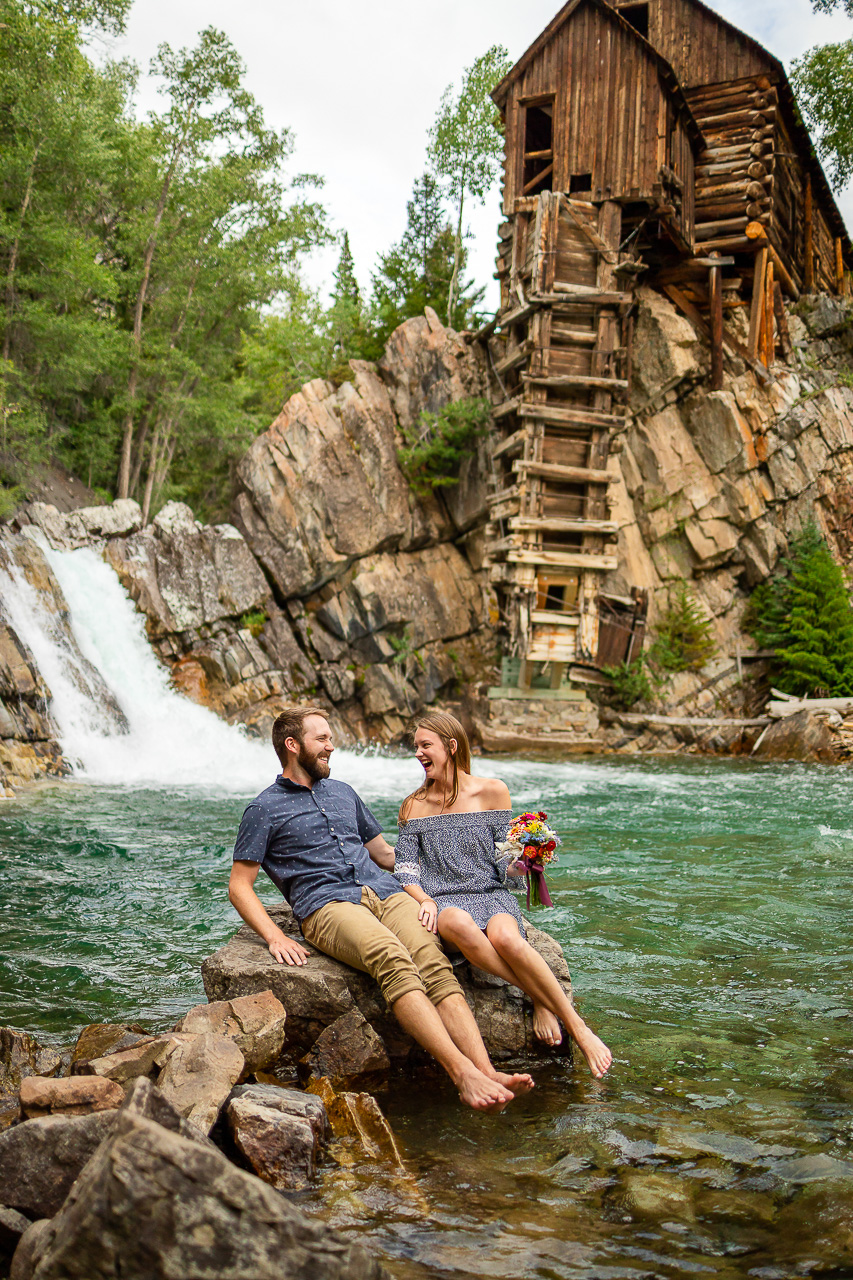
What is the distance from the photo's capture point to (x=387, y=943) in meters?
4.24

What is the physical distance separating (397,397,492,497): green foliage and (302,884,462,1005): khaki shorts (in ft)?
67.1

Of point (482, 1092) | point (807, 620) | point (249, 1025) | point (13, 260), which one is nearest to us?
point (482, 1092)

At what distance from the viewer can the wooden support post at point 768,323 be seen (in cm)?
2466

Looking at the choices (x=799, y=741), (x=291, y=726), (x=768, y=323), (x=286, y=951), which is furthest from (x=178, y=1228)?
(x=768, y=323)

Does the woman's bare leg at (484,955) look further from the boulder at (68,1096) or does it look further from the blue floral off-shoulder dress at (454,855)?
the boulder at (68,1096)

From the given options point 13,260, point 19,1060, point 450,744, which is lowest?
point 19,1060

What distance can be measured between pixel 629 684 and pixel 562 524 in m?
4.97

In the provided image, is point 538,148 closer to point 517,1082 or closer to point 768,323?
point 768,323

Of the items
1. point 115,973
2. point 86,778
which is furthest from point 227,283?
point 115,973

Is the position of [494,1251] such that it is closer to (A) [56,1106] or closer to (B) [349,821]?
(A) [56,1106]

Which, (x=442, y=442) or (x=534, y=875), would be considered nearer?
(x=534, y=875)

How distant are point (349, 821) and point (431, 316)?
77.9ft

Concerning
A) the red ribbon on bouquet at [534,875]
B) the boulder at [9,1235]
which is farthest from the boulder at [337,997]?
the boulder at [9,1235]

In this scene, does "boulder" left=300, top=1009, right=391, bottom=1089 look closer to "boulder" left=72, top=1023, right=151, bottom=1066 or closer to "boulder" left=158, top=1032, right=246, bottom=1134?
"boulder" left=158, top=1032, right=246, bottom=1134
